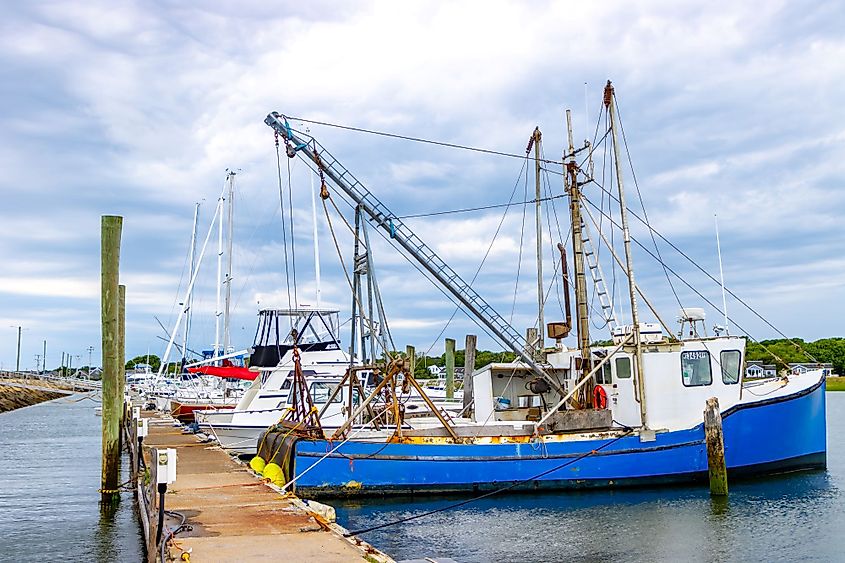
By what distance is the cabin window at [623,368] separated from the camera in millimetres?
18297

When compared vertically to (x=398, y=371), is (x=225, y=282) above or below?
above

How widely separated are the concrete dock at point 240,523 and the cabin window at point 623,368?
8349mm

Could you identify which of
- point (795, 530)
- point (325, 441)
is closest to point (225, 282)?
point (325, 441)

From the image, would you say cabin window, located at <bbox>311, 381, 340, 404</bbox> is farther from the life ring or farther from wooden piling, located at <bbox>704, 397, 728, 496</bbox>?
wooden piling, located at <bbox>704, 397, 728, 496</bbox>

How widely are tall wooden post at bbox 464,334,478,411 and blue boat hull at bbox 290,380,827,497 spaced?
14.5ft

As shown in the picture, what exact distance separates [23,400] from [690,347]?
65.6 m

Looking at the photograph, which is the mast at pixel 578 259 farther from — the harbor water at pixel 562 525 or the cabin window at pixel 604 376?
the harbor water at pixel 562 525

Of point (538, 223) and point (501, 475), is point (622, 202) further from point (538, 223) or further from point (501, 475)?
point (501, 475)

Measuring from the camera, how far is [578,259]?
19.1 metres

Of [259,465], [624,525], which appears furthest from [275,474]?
[624,525]

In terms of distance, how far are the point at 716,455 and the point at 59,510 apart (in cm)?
1325

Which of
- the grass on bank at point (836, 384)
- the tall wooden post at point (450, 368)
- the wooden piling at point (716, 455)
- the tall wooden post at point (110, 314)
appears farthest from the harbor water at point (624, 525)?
the grass on bank at point (836, 384)

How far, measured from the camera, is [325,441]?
52.5 ft

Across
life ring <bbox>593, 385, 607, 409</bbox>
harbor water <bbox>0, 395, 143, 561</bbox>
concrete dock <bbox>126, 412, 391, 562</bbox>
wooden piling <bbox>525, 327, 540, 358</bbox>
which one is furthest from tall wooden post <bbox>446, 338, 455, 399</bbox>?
concrete dock <bbox>126, 412, 391, 562</bbox>
